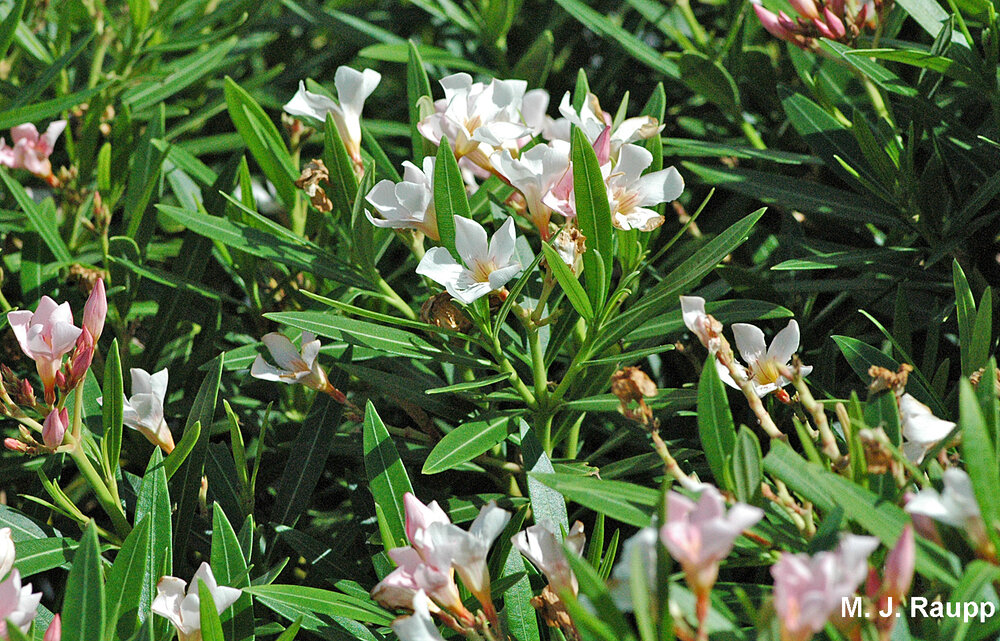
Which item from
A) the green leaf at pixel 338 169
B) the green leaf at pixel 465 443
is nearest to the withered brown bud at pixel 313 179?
the green leaf at pixel 338 169

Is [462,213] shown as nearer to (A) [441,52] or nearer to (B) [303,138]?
(B) [303,138]

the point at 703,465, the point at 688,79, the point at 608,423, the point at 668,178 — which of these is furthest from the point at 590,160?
the point at 688,79

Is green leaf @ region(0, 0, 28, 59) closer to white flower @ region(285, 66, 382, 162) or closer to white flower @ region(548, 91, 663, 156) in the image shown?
white flower @ region(285, 66, 382, 162)

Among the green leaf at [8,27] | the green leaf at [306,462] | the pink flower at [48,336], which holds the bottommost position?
the green leaf at [306,462]

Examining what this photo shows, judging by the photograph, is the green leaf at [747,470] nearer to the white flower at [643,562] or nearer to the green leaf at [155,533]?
the white flower at [643,562]

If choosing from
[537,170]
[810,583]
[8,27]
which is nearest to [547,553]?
[810,583]

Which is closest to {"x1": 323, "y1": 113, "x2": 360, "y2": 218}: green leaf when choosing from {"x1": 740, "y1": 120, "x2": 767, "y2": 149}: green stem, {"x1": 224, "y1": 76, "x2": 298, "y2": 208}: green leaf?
{"x1": 224, "y1": 76, "x2": 298, "y2": 208}: green leaf
